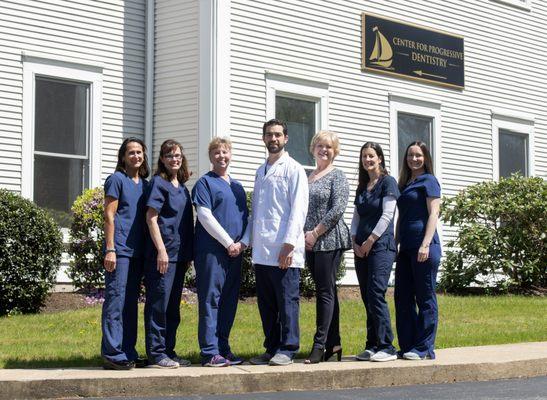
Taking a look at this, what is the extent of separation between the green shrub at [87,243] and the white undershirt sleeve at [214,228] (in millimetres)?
5036

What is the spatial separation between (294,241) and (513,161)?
12455mm

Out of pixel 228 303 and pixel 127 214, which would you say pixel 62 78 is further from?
pixel 228 303

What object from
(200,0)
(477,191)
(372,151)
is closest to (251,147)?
(200,0)

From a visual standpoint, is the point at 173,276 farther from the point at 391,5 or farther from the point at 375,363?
the point at 391,5

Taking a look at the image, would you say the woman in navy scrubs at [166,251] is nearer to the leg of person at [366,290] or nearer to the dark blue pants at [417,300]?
the leg of person at [366,290]

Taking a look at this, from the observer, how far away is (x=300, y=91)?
1578 centimetres

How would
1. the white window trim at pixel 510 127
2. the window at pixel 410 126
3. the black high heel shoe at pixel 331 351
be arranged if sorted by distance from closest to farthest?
the black high heel shoe at pixel 331 351, the window at pixel 410 126, the white window trim at pixel 510 127

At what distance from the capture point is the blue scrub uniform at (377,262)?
8523 mm

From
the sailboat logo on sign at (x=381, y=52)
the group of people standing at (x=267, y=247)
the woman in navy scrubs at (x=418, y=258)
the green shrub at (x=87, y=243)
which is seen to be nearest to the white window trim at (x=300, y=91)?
the sailboat logo on sign at (x=381, y=52)

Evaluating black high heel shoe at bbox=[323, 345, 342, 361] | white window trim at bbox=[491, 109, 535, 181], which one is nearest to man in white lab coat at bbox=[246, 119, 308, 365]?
black high heel shoe at bbox=[323, 345, 342, 361]

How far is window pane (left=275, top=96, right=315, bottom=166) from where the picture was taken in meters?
15.7

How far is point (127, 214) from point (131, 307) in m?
0.76

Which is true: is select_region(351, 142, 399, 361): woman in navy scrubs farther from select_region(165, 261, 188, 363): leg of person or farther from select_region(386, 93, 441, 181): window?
select_region(386, 93, 441, 181): window

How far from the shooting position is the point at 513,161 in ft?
64.5
